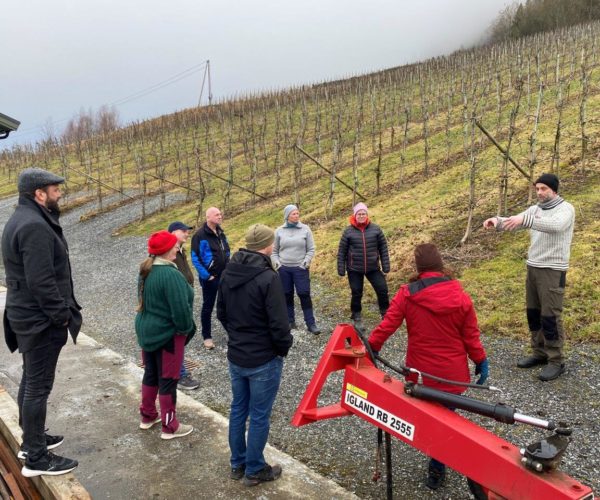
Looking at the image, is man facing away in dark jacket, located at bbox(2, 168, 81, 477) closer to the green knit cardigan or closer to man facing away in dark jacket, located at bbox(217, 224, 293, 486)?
the green knit cardigan

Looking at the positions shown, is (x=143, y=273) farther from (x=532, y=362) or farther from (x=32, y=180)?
(x=532, y=362)

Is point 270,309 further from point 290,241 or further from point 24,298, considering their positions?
point 290,241

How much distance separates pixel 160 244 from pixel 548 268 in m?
3.68

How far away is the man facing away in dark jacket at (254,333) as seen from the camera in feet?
11.0

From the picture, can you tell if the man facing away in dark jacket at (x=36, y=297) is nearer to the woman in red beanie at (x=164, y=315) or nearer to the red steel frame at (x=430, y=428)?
the woman in red beanie at (x=164, y=315)

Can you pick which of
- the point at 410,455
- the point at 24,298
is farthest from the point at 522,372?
the point at 24,298

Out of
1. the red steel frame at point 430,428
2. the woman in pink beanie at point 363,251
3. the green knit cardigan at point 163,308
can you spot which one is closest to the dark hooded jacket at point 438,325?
the red steel frame at point 430,428

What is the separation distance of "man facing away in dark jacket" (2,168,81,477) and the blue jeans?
1287mm

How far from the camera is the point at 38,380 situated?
11.5 ft

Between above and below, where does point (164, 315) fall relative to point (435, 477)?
above

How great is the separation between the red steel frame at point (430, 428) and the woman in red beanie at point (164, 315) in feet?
4.57

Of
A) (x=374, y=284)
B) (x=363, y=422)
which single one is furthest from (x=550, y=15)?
(x=363, y=422)

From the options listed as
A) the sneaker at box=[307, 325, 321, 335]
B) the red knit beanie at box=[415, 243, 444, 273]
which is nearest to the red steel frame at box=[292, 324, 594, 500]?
the red knit beanie at box=[415, 243, 444, 273]

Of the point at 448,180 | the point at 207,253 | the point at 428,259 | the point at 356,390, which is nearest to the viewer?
the point at 356,390
